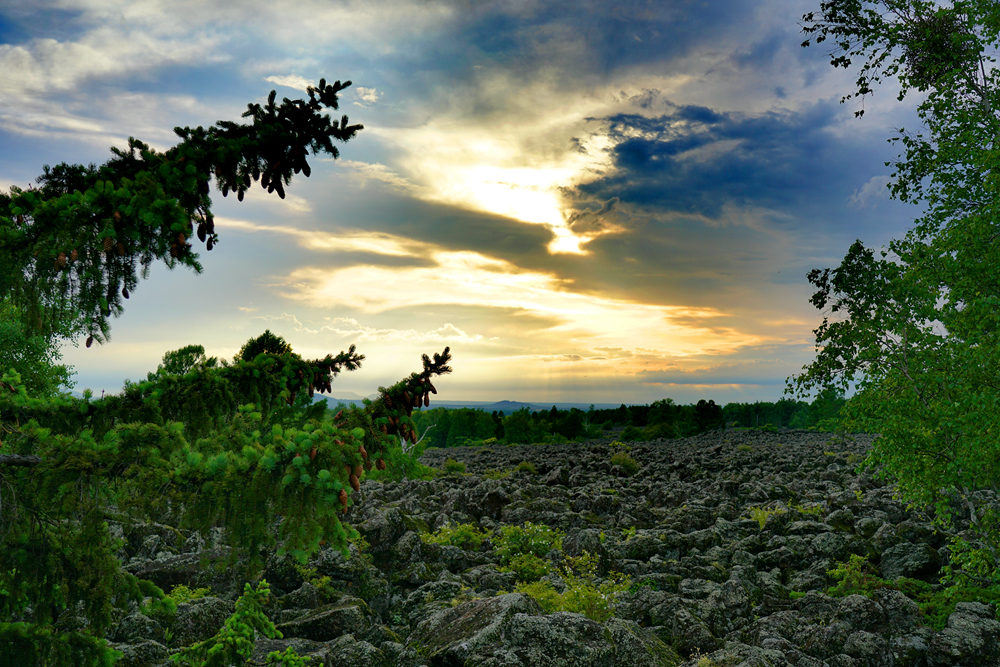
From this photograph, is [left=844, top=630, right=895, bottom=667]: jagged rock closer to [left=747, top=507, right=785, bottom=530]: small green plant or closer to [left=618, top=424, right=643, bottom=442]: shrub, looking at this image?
[left=747, top=507, right=785, bottom=530]: small green plant

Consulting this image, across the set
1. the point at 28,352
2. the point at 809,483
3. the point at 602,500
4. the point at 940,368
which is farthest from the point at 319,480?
the point at 28,352

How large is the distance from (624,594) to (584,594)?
5.82ft

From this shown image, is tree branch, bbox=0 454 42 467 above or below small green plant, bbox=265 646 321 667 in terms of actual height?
above

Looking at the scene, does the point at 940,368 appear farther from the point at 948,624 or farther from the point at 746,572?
the point at 746,572

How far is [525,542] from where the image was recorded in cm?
1578

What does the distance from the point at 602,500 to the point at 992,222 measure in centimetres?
1426

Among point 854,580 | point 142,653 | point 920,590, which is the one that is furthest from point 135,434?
point 920,590

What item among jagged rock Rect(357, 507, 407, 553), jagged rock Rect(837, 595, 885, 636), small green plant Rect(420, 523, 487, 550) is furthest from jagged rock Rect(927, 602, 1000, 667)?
jagged rock Rect(357, 507, 407, 553)

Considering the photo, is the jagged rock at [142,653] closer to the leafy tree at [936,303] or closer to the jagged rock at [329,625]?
the jagged rock at [329,625]

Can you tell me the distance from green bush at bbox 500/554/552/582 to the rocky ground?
1.37 feet

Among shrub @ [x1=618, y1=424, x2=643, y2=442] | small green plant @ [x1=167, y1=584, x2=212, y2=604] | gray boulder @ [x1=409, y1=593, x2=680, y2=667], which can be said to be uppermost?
gray boulder @ [x1=409, y1=593, x2=680, y2=667]

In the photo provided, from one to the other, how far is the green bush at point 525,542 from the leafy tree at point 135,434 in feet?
30.9

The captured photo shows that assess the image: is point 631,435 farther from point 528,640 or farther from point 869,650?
point 528,640

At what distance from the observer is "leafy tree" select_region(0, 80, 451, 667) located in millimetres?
4781
